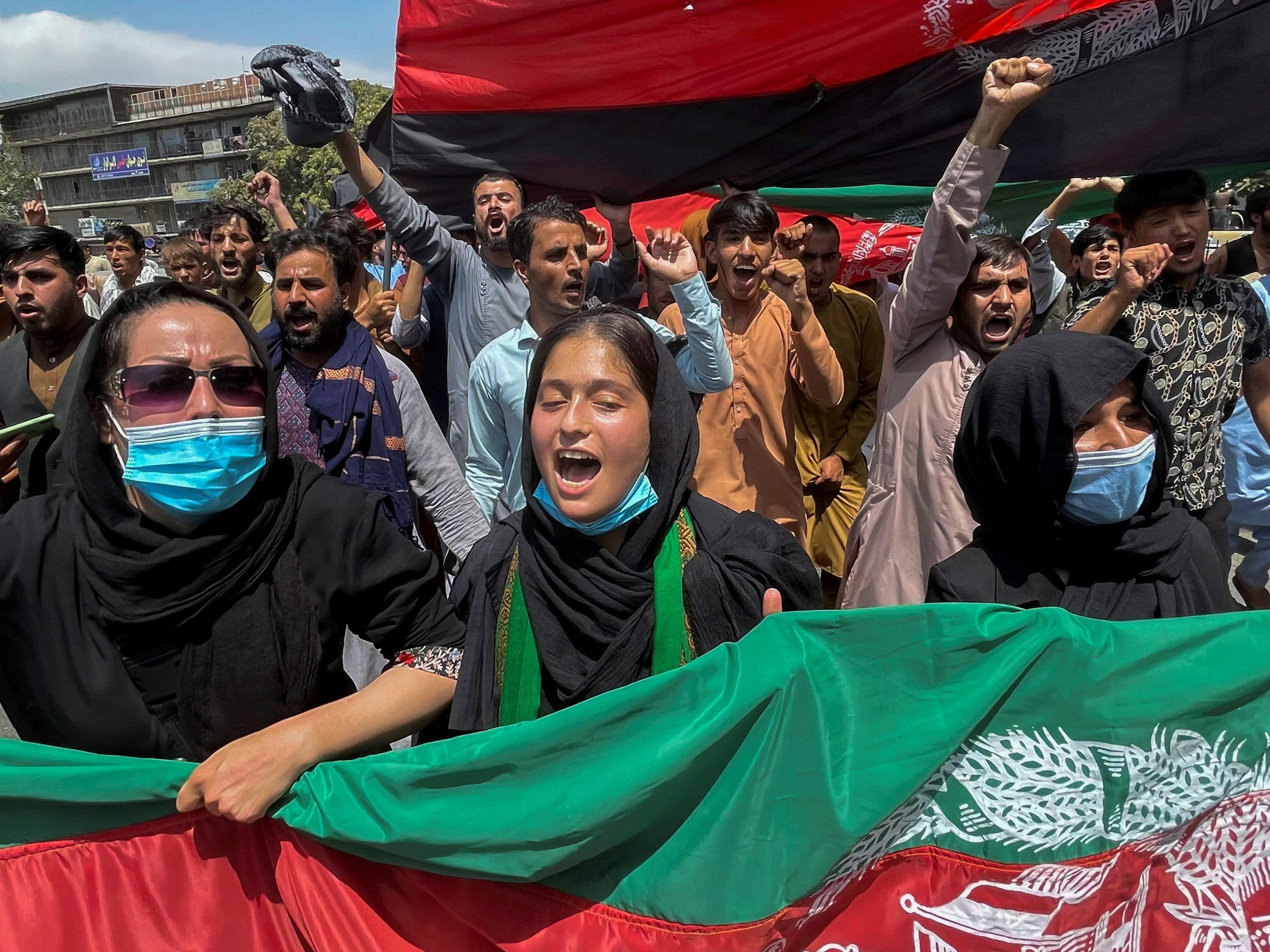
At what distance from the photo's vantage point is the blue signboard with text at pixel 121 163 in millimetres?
95438

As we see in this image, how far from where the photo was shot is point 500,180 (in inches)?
176

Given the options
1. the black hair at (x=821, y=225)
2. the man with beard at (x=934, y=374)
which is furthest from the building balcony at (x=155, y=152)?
the man with beard at (x=934, y=374)

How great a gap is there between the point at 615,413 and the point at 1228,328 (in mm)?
2281

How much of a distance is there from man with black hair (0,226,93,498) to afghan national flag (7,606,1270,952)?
109 inches

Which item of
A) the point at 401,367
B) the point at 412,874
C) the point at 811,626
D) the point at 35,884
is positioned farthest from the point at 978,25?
the point at 35,884

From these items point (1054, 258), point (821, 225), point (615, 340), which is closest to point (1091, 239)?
point (1054, 258)

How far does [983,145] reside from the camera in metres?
3.06

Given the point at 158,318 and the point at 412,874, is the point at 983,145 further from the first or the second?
the point at 412,874

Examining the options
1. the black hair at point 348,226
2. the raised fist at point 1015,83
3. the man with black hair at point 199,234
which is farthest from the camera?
the man with black hair at point 199,234

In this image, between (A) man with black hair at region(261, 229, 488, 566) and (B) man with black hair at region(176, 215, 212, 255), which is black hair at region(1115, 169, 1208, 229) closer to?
(A) man with black hair at region(261, 229, 488, 566)

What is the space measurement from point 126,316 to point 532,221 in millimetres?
1883

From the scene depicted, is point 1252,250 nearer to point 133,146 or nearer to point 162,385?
point 162,385

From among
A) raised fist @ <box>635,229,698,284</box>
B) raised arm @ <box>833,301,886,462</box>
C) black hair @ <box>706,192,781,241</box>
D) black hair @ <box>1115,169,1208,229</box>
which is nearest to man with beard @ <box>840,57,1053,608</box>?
black hair @ <box>1115,169,1208,229</box>

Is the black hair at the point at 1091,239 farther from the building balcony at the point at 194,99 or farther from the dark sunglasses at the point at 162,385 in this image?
the building balcony at the point at 194,99
